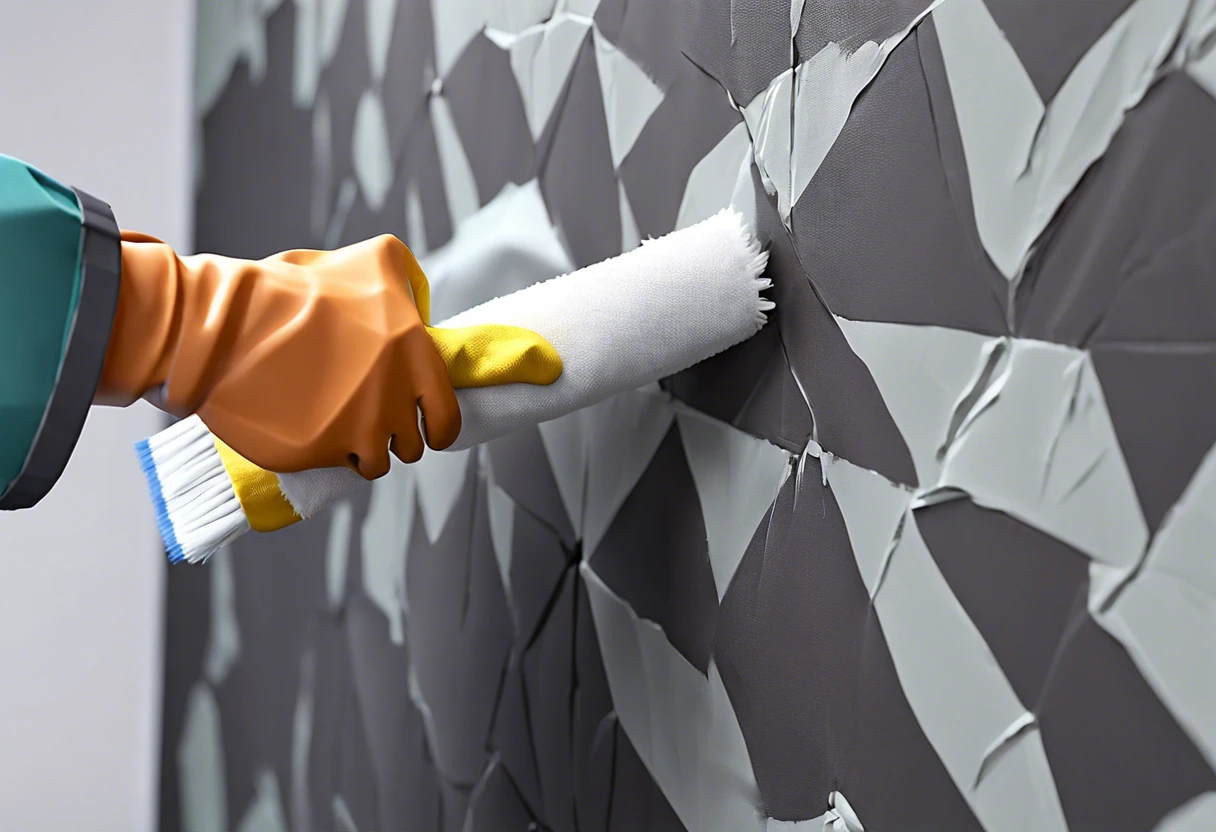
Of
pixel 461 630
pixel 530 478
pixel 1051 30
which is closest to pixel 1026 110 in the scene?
pixel 1051 30

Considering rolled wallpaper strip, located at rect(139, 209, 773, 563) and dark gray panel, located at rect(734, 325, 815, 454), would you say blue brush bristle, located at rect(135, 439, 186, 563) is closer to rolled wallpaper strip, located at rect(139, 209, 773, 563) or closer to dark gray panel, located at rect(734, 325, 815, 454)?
rolled wallpaper strip, located at rect(139, 209, 773, 563)

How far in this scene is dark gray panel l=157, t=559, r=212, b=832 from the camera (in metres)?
1.35

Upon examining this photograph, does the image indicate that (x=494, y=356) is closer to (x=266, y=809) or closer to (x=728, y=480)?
(x=728, y=480)

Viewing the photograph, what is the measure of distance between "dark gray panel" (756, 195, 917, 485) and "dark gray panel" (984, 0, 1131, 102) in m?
0.13

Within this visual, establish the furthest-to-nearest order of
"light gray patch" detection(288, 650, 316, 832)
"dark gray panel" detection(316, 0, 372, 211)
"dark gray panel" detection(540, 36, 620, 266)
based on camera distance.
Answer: "light gray patch" detection(288, 650, 316, 832) → "dark gray panel" detection(316, 0, 372, 211) → "dark gray panel" detection(540, 36, 620, 266)

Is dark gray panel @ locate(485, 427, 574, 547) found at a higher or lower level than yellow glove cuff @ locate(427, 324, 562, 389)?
lower

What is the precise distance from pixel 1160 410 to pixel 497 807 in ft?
1.94

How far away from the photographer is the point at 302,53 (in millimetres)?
1123

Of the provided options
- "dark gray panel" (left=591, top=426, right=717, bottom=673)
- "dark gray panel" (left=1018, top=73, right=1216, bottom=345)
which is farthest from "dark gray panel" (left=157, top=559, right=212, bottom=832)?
"dark gray panel" (left=1018, top=73, right=1216, bottom=345)

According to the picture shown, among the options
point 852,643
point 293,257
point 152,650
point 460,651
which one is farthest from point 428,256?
point 152,650

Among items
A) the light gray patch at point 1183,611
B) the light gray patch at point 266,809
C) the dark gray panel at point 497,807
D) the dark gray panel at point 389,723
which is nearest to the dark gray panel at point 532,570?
the dark gray panel at point 497,807

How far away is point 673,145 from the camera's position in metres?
0.58

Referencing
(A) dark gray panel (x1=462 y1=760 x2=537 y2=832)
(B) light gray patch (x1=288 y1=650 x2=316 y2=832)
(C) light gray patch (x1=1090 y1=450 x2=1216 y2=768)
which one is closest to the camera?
(C) light gray patch (x1=1090 y1=450 x2=1216 y2=768)

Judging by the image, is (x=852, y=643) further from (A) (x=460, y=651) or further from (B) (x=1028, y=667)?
(A) (x=460, y=651)
